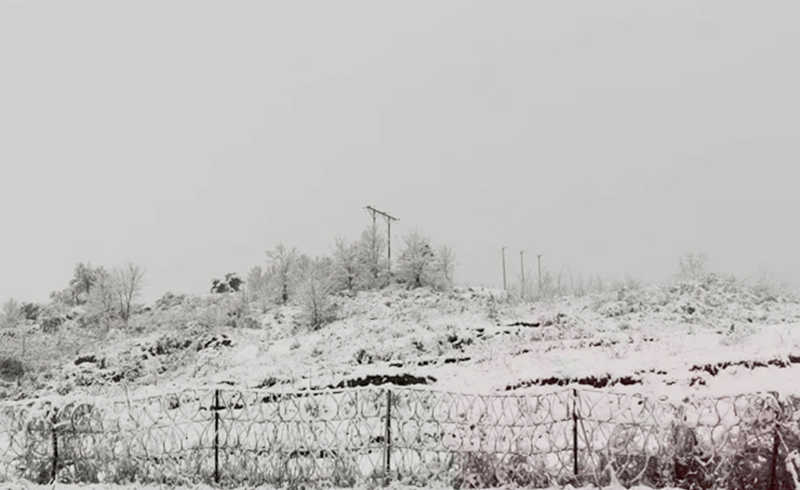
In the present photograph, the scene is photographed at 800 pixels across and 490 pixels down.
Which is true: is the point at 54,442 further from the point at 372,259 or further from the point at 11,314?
the point at 11,314

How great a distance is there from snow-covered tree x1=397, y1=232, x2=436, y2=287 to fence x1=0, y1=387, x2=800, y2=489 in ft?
138

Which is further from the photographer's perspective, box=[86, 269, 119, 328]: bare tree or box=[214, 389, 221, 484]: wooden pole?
box=[86, 269, 119, 328]: bare tree

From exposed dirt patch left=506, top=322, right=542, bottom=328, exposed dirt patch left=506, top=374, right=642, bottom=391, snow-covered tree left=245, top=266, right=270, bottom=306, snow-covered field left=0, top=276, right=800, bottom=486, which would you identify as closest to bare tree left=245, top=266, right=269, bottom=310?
snow-covered tree left=245, top=266, right=270, bottom=306

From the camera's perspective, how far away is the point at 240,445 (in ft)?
28.5

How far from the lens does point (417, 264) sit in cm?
5159

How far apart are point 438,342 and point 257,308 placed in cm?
2845

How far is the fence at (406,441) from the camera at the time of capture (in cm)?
745

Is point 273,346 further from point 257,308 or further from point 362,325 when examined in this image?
point 257,308

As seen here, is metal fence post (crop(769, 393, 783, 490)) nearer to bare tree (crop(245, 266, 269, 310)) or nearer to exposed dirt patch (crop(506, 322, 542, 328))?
exposed dirt patch (crop(506, 322, 542, 328))

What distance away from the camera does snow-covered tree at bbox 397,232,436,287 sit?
5166cm

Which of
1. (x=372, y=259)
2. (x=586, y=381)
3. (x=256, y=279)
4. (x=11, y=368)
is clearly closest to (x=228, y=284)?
(x=256, y=279)

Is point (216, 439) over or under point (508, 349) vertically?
under

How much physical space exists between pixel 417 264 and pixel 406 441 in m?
43.1

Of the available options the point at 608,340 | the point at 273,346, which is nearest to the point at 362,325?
the point at 273,346
